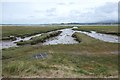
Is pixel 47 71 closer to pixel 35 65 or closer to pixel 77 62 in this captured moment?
pixel 35 65

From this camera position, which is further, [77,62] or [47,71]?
[77,62]

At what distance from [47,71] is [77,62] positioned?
17.4 feet

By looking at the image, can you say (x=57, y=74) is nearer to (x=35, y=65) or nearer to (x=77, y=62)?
(x=35, y=65)

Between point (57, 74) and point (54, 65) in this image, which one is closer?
point (57, 74)

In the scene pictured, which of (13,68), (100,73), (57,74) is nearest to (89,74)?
(100,73)

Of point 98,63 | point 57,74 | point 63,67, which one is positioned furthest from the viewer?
point 98,63

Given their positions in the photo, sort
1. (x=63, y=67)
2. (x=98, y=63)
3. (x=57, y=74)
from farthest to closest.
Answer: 1. (x=98, y=63)
2. (x=63, y=67)
3. (x=57, y=74)

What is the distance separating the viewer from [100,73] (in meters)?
20.2

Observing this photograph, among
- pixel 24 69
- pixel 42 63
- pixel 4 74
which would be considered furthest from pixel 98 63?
pixel 4 74

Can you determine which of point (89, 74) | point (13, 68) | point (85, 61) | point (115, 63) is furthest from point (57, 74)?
point (115, 63)

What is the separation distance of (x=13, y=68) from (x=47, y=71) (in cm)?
334

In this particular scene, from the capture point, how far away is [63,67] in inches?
854

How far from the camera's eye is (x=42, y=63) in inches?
891

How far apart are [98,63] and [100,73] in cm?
438
